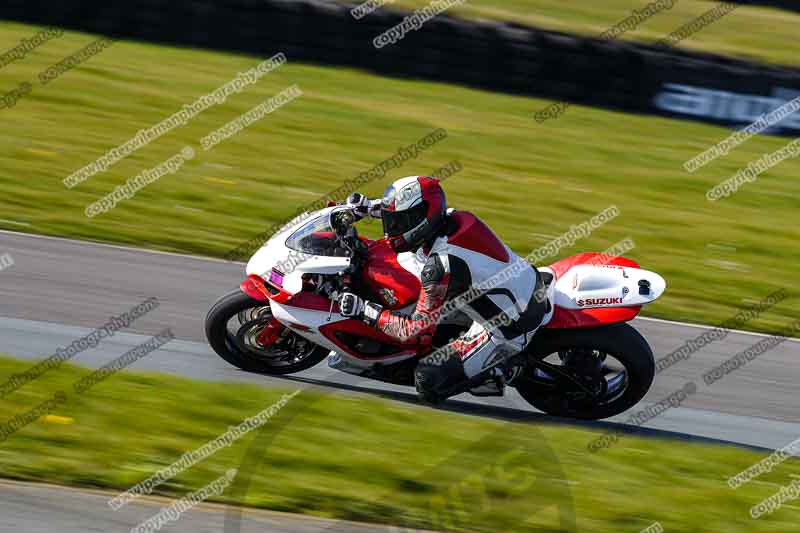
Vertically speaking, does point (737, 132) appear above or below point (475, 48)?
below

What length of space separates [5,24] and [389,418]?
1278 centimetres

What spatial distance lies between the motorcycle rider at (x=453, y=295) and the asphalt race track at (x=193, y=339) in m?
0.48

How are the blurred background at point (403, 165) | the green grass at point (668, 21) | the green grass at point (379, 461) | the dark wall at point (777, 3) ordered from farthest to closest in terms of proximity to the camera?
the dark wall at point (777, 3) → the green grass at point (668, 21) → the blurred background at point (403, 165) → the green grass at point (379, 461)

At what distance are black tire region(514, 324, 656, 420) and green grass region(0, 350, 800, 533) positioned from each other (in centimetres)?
37

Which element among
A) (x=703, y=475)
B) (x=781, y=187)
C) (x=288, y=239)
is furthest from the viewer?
(x=781, y=187)

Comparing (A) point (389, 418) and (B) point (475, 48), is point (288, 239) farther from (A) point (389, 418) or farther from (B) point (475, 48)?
(B) point (475, 48)

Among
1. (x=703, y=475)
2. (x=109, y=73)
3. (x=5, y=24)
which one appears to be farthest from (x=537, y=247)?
(x=5, y=24)

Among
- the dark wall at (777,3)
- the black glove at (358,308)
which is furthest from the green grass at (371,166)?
the dark wall at (777,3)

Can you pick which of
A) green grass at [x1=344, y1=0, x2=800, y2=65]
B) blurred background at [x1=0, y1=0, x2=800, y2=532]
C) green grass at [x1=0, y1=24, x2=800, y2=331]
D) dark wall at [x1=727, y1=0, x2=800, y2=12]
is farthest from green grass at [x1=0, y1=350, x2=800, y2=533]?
dark wall at [x1=727, y1=0, x2=800, y2=12]

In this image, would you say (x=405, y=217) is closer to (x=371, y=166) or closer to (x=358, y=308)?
(x=358, y=308)

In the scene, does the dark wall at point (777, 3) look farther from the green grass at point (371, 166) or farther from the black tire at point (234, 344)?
the black tire at point (234, 344)

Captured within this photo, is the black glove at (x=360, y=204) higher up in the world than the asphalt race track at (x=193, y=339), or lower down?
higher up

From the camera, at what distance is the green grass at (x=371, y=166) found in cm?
1162

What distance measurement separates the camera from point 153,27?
56.9 ft
